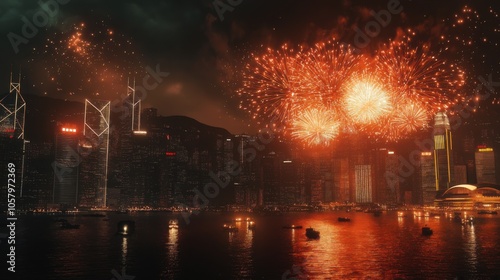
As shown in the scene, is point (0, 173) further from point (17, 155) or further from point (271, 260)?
point (271, 260)

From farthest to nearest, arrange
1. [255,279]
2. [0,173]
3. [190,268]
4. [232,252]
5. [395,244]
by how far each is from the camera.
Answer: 1. [0,173]
2. [395,244]
3. [232,252]
4. [190,268]
5. [255,279]

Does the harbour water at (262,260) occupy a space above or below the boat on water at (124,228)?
below

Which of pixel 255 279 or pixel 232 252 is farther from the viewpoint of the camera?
pixel 232 252

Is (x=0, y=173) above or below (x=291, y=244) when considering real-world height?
above

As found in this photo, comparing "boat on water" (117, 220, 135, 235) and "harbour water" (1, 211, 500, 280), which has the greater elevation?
"boat on water" (117, 220, 135, 235)

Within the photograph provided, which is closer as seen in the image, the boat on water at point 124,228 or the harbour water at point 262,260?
the harbour water at point 262,260

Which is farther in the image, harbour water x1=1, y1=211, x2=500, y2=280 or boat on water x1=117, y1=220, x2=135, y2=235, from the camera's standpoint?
boat on water x1=117, y1=220, x2=135, y2=235

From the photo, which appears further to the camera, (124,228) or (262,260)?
(124,228)

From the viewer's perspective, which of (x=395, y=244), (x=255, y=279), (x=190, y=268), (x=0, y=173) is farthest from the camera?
(x=0, y=173)

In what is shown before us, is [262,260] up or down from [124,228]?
down

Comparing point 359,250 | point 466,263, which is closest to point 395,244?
point 359,250
